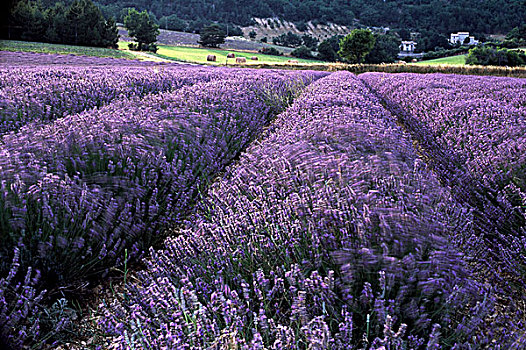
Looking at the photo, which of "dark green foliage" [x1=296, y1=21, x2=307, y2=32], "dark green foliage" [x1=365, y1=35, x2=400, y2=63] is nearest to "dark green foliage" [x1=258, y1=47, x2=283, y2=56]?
"dark green foliage" [x1=365, y1=35, x2=400, y2=63]

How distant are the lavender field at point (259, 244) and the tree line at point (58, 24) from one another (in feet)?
145

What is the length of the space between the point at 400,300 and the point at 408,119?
5.85 metres

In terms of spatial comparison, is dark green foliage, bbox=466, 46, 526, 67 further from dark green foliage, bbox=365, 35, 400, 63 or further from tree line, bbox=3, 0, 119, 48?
tree line, bbox=3, 0, 119, 48

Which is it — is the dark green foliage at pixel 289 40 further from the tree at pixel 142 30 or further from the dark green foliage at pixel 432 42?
the tree at pixel 142 30

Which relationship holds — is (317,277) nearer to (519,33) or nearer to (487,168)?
(487,168)

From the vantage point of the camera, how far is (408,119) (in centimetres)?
658

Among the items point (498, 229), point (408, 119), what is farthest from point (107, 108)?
point (408, 119)

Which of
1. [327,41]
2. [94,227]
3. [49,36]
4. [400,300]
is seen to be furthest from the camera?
[327,41]

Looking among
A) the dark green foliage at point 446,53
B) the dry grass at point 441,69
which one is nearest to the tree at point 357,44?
the dark green foliage at point 446,53

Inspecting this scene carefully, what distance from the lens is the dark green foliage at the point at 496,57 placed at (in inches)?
1766

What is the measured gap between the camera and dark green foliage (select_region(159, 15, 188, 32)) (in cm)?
7700

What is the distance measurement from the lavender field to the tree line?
44329 millimetres

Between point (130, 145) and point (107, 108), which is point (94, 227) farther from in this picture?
point (107, 108)

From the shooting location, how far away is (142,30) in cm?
5084
